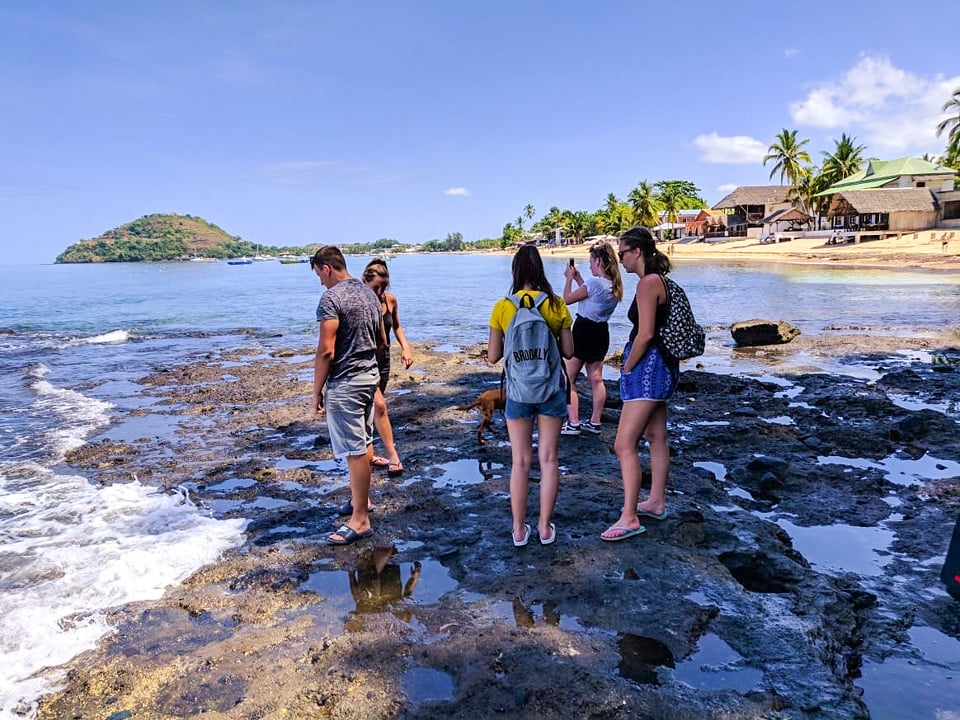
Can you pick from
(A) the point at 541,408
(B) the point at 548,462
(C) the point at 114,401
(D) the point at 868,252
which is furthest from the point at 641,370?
(D) the point at 868,252

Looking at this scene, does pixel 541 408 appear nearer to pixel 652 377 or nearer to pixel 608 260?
pixel 652 377

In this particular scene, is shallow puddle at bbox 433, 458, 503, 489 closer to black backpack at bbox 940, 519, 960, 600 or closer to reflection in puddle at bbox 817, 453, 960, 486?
reflection in puddle at bbox 817, 453, 960, 486

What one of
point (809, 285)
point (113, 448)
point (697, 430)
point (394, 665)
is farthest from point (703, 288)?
point (394, 665)

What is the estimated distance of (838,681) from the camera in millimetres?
3025

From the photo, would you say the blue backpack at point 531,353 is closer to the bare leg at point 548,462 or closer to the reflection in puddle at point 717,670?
the bare leg at point 548,462

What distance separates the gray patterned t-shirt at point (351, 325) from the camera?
4.56 metres

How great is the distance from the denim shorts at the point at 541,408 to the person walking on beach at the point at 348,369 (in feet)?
3.93

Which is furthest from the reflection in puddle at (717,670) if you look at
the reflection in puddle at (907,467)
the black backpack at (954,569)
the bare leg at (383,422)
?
the bare leg at (383,422)

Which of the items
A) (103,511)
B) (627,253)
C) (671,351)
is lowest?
(103,511)

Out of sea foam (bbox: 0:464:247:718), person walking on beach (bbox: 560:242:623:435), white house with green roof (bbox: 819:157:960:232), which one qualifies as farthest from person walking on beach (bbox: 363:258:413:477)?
white house with green roof (bbox: 819:157:960:232)

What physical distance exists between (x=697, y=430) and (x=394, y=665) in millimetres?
5226

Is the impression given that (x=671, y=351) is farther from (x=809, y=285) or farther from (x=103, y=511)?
(x=809, y=285)

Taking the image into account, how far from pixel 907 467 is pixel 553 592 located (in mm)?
4227

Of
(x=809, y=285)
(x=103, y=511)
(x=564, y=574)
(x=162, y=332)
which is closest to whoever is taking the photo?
(x=564, y=574)
